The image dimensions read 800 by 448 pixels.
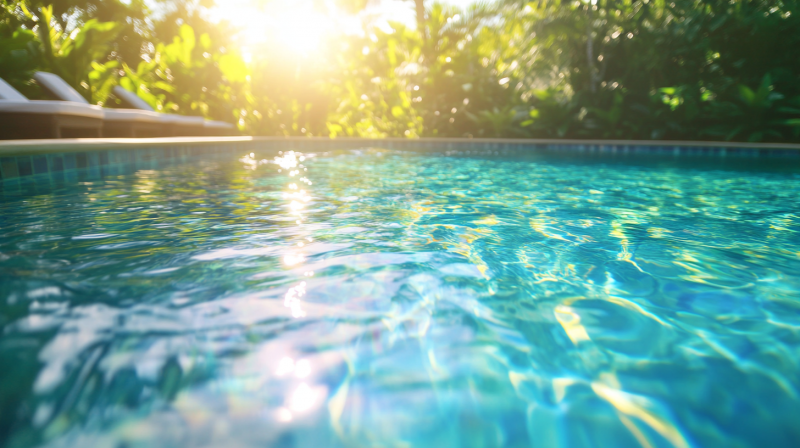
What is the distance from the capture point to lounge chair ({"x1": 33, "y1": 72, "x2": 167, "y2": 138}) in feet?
23.4

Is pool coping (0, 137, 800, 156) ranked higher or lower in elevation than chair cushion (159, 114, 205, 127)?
lower

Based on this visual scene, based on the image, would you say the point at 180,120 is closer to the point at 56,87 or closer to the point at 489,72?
the point at 56,87

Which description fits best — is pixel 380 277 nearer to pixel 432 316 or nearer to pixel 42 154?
pixel 432 316

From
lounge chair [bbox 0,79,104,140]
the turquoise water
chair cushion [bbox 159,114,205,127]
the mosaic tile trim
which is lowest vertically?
the turquoise water

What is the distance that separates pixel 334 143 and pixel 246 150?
224cm

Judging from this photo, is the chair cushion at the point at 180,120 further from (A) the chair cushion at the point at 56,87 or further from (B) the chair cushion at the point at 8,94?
(B) the chair cushion at the point at 8,94

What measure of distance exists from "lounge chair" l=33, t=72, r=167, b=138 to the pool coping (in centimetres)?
56

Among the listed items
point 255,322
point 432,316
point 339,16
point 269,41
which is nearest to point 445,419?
point 432,316

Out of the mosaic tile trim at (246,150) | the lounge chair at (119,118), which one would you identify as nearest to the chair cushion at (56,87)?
the lounge chair at (119,118)

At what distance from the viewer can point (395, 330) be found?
1665mm

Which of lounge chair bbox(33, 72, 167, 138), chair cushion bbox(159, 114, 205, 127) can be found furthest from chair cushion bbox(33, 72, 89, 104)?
chair cushion bbox(159, 114, 205, 127)

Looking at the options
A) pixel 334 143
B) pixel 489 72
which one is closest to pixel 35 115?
pixel 334 143

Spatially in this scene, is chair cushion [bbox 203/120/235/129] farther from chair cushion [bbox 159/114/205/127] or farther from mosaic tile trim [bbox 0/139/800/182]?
mosaic tile trim [bbox 0/139/800/182]

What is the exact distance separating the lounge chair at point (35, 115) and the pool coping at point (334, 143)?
1.56 ft
